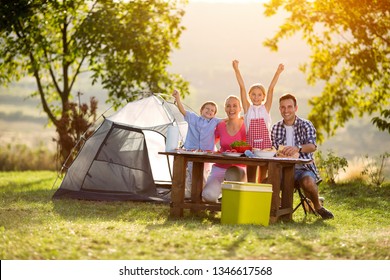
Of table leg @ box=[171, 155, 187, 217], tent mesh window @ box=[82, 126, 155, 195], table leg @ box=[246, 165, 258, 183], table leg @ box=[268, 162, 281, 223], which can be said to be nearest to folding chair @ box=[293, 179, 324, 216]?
table leg @ box=[246, 165, 258, 183]

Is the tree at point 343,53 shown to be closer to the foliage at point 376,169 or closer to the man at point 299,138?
the foliage at point 376,169

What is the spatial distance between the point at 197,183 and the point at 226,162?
0.93 m

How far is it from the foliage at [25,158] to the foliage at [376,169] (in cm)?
897

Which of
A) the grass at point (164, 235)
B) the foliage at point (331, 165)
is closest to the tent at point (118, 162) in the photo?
the grass at point (164, 235)

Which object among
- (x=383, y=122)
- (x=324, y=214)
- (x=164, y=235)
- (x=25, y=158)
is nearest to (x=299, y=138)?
(x=324, y=214)

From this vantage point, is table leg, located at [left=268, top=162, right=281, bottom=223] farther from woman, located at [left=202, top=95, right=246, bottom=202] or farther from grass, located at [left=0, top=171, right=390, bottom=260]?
woman, located at [left=202, top=95, right=246, bottom=202]

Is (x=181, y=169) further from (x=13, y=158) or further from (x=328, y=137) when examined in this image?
(x=13, y=158)

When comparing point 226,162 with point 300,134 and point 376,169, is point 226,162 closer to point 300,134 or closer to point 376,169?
point 300,134

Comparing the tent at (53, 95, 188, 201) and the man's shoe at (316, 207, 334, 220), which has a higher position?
the tent at (53, 95, 188, 201)

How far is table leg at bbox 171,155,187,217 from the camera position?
8.52 m

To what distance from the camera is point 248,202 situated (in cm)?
771

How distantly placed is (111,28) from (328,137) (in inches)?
232

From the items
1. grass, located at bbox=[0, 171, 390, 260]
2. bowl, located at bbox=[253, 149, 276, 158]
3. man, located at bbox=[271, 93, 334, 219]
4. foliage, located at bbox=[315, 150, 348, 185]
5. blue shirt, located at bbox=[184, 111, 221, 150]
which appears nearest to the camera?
grass, located at bbox=[0, 171, 390, 260]

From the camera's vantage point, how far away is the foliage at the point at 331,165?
14.0m
